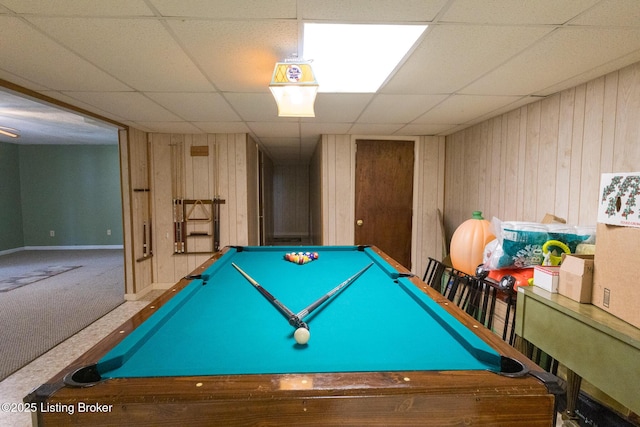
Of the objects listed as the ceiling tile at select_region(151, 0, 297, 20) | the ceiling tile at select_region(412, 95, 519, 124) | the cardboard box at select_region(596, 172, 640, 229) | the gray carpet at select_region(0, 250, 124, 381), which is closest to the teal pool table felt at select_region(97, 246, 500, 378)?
the cardboard box at select_region(596, 172, 640, 229)

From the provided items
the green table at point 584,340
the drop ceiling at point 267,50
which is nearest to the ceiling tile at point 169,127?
the drop ceiling at point 267,50

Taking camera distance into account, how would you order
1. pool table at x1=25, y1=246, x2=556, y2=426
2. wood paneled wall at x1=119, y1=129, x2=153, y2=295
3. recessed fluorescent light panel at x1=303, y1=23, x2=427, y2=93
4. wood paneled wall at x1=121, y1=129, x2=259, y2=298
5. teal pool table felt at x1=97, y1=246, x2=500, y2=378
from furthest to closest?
wood paneled wall at x1=121, y1=129, x2=259, y2=298 → wood paneled wall at x1=119, y1=129, x2=153, y2=295 → recessed fluorescent light panel at x1=303, y1=23, x2=427, y2=93 → teal pool table felt at x1=97, y1=246, x2=500, y2=378 → pool table at x1=25, y1=246, x2=556, y2=426

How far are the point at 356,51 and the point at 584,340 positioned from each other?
2.02 m

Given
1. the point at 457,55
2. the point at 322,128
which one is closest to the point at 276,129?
the point at 322,128

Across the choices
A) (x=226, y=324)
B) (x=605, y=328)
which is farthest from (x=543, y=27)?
(x=226, y=324)

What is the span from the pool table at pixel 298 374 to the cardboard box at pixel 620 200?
886 mm

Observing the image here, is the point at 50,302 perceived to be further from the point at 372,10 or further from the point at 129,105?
the point at 372,10

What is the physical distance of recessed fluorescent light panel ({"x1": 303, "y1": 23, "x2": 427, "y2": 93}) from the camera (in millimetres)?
1679

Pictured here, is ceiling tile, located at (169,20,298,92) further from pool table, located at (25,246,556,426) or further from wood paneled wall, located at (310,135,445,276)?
wood paneled wall, located at (310,135,445,276)

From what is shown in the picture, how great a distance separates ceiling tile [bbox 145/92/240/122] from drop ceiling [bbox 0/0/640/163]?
0.02 meters

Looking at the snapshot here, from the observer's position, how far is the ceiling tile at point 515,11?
132 centimetres

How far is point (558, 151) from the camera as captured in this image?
8.16 feet

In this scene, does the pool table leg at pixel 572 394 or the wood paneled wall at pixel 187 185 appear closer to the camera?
the pool table leg at pixel 572 394

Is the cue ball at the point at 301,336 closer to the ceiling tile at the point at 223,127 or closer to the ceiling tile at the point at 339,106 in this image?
the ceiling tile at the point at 339,106
